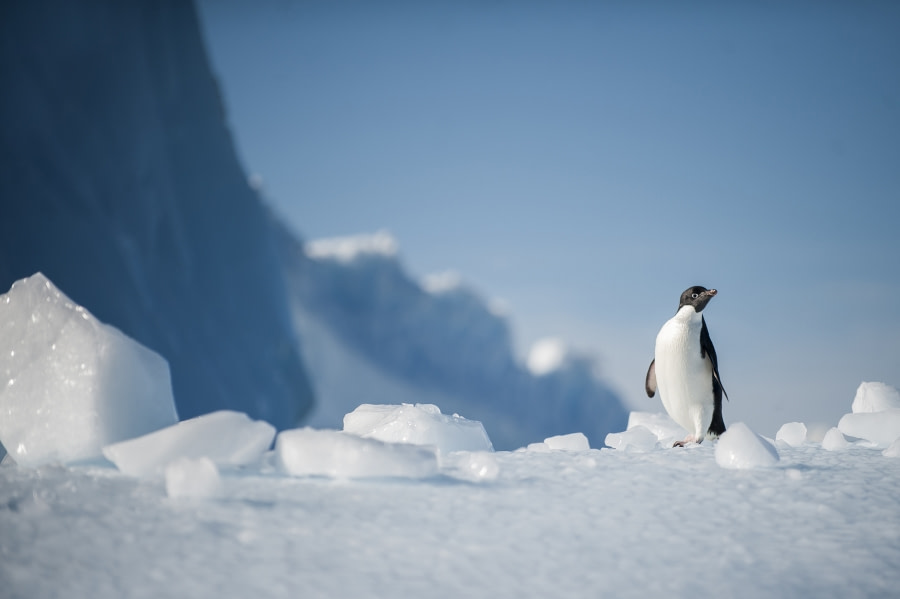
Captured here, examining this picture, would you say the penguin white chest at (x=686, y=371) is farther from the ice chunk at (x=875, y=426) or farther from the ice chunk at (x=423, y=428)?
the ice chunk at (x=423, y=428)

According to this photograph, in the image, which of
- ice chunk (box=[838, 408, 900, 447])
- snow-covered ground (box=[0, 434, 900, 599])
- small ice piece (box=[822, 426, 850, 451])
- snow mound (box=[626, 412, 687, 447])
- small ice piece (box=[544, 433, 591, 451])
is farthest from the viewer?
snow mound (box=[626, 412, 687, 447])

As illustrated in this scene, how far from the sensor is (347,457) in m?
1.74

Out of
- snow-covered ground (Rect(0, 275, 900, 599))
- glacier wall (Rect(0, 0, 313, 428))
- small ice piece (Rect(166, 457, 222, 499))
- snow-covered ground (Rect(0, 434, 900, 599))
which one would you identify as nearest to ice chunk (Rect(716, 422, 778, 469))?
snow-covered ground (Rect(0, 275, 900, 599))

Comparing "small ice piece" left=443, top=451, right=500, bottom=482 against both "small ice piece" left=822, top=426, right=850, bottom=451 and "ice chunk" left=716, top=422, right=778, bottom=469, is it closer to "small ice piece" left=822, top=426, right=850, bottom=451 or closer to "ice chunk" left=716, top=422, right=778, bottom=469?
"ice chunk" left=716, top=422, right=778, bottom=469

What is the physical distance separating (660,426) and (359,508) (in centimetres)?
233

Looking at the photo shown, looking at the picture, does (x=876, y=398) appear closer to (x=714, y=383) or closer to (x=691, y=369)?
(x=714, y=383)

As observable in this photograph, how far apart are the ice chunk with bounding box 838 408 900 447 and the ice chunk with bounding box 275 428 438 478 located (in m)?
2.10

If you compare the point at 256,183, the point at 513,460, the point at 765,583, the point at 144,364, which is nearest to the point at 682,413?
the point at 513,460

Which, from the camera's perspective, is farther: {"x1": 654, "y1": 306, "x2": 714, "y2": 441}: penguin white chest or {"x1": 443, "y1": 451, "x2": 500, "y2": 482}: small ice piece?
{"x1": 654, "y1": 306, "x2": 714, "y2": 441}: penguin white chest

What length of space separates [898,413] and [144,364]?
2854 mm

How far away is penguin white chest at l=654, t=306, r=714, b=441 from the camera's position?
2.95m

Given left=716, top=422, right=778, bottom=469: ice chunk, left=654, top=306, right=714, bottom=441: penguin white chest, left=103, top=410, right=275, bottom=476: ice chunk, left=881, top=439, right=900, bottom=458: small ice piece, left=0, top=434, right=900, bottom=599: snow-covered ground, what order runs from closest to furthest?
Answer: left=0, top=434, right=900, bottom=599: snow-covered ground, left=103, top=410, right=275, bottom=476: ice chunk, left=716, top=422, right=778, bottom=469: ice chunk, left=881, top=439, right=900, bottom=458: small ice piece, left=654, top=306, right=714, bottom=441: penguin white chest

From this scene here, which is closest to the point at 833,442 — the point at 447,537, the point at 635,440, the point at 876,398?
the point at 635,440

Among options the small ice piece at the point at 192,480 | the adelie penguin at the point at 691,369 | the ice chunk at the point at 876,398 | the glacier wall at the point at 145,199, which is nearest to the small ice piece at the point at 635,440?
the adelie penguin at the point at 691,369
